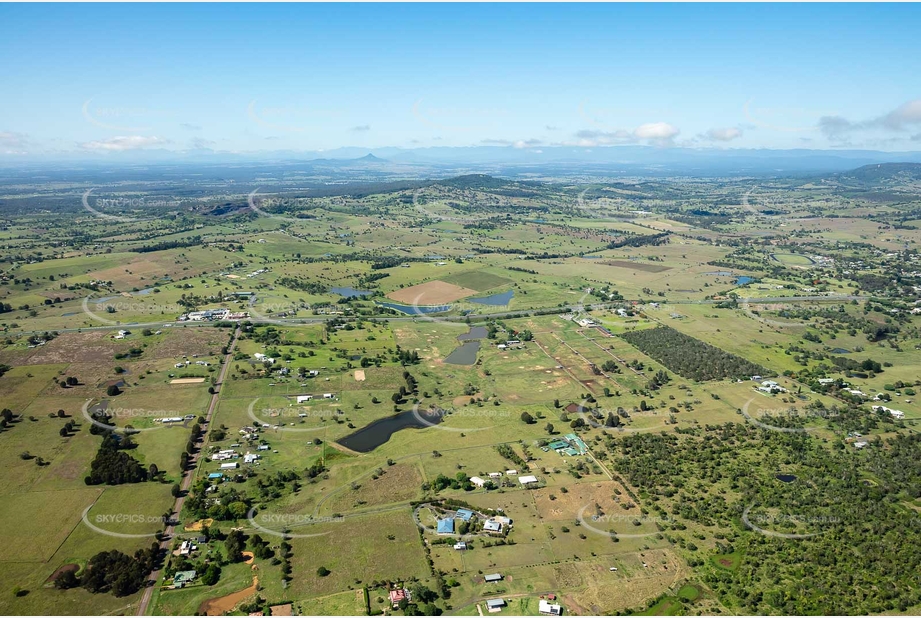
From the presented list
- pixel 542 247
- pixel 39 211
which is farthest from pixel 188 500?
pixel 39 211

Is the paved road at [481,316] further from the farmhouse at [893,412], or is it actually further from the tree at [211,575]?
the tree at [211,575]

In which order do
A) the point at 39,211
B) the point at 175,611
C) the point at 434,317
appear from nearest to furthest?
the point at 175,611, the point at 434,317, the point at 39,211

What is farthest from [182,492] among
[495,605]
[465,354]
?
[465,354]

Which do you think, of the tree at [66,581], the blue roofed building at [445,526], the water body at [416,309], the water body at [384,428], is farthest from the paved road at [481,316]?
the tree at [66,581]

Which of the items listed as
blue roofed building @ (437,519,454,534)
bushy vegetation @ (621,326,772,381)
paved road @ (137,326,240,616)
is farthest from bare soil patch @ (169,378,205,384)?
bushy vegetation @ (621,326,772,381)

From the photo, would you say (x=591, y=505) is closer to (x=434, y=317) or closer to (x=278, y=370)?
(x=278, y=370)

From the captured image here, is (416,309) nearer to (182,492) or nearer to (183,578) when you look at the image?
(182,492)
